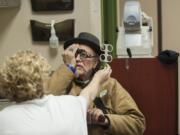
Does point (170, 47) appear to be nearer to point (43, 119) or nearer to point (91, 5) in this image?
point (91, 5)

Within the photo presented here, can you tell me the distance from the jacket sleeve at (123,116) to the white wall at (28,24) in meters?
0.57

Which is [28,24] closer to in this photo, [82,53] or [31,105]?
[82,53]

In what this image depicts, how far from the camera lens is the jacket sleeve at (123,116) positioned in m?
2.00

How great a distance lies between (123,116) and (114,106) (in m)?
0.08

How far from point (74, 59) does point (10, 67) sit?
0.65 m

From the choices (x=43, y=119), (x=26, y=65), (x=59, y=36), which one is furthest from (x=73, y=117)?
(x=59, y=36)

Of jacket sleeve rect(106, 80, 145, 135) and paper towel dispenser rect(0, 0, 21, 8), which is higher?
paper towel dispenser rect(0, 0, 21, 8)

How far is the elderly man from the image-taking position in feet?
6.60

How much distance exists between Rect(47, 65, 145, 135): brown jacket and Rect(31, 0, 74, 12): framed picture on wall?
581 millimetres

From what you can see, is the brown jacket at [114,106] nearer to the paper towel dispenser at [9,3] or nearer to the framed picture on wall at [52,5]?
the framed picture on wall at [52,5]

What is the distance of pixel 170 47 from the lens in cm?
359

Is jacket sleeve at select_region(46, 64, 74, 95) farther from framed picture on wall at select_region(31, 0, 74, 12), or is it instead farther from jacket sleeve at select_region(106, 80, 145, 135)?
framed picture on wall at select_region(31, 0, 74, 12)

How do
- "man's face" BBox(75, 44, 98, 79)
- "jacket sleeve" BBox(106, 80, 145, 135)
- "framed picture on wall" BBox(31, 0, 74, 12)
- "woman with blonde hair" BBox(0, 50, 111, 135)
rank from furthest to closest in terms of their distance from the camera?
"framed picture on wall" BBox(31, 0, 74, 12), "man's face" BBox(75, 44, 98, 79), "jacket sleeve" BBox(106, 80, 145, 135), "woman with blonde hair" BBox(0, 50, 111, 135)

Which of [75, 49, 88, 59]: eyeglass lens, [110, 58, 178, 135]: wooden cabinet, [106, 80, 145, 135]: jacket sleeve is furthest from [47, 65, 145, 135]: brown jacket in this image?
[110, 58, 178, 135]: wooden cabinet
